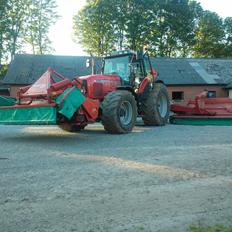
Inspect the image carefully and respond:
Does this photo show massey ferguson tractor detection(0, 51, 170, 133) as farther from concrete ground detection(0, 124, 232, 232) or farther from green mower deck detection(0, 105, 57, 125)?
concrete ground detection(0, 124, 232, 232)

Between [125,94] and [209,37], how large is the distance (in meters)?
47.4

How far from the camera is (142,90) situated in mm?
14289

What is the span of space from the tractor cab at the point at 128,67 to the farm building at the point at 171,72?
18.6m

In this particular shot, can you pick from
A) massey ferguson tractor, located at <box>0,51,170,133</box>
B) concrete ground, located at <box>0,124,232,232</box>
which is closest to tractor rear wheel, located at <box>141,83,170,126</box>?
massey ferguson tractor, located at <box>0,51,170,133</box>

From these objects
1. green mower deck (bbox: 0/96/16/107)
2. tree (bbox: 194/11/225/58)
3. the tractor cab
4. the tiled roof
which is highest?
tree (bbox: 194/11/225/58)

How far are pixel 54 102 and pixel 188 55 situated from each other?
46.3 metres

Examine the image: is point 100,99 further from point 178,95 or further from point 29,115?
point 178,95

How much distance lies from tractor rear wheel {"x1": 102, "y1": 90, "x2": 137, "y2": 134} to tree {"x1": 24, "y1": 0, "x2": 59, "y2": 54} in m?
38.8

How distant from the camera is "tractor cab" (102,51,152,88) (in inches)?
562

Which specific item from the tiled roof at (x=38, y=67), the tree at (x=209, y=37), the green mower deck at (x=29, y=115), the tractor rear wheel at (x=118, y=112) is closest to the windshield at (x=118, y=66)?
the tractor rear wheel at (x=118, y=112)

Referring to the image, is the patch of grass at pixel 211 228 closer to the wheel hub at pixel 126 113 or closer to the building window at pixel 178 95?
the wheel hub at pixel 126 113

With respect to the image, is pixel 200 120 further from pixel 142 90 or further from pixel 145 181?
pixel 145 181

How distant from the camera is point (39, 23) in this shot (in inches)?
1938

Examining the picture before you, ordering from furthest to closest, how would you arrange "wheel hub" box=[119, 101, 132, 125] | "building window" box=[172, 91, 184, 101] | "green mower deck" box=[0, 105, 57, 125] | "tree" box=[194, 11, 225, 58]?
"tree" box=[194, 11, 225, 58]
"building window" box=[172, 91, 184, 101]
"wheel hub" box=[119, 101, 132, 125]
"green mower deck" box=[0, 105, 57, 125]
